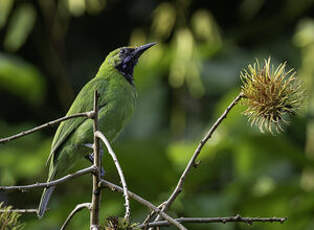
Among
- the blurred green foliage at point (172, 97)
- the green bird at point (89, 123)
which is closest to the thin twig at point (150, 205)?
the green bird at point (89, 123)

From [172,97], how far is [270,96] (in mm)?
5457

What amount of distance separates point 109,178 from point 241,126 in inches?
52.5

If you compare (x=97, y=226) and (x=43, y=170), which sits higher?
(x=43, y=170)

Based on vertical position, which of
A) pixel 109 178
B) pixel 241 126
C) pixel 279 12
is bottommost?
pixel 109 178

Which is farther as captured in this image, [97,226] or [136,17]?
[136,17]

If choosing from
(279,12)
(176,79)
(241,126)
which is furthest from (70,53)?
(241,126)

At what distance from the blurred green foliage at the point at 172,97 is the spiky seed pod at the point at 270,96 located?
2.30 metres

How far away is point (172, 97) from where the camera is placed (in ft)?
25.0

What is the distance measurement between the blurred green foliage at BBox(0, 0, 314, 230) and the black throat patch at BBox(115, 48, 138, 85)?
946 millimetres

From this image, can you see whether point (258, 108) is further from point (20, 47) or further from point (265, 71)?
point (20, 47)

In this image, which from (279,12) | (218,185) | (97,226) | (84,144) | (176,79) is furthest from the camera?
(279,12)

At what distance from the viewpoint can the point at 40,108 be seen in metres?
7.50

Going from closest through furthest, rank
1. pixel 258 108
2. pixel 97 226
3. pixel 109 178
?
1. pixel 97 226
2. pixel 258 108
3. pixel 109 178

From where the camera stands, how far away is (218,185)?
5.55 m
